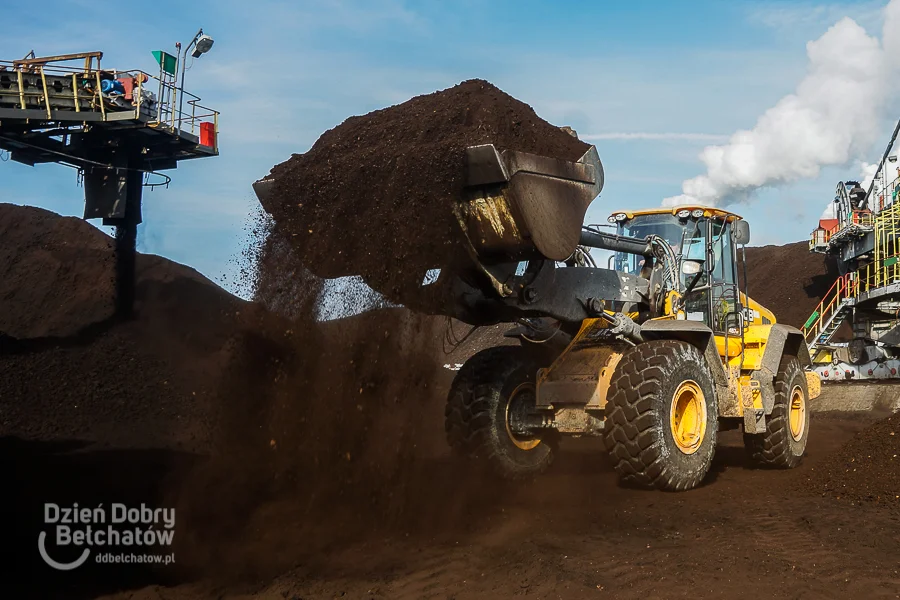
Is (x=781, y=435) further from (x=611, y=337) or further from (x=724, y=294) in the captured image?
(x=611, y=337)

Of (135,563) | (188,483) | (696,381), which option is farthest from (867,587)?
(188,483)

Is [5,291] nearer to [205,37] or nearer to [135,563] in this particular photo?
[205,37]

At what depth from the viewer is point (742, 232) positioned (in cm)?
894

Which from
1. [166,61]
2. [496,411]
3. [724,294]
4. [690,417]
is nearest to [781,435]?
[724,294]

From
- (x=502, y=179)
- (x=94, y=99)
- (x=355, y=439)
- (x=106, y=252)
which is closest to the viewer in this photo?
(x=502, y=179)

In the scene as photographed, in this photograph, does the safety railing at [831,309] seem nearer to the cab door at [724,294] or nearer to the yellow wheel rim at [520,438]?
the cab door at [724,294]

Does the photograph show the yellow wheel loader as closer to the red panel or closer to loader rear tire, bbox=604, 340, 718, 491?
loader rear tire, bbox=604, 340, 718, 491

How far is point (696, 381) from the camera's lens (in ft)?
24.0

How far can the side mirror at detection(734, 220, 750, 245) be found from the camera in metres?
8.92

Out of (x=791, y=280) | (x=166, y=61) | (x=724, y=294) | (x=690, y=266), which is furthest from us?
(x=791, y=280)

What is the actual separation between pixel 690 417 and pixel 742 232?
256 centimetres

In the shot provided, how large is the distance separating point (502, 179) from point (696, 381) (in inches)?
116

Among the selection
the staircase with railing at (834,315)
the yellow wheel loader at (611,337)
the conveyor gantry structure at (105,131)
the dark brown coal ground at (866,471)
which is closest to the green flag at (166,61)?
the conveyor gantry structure at (105,131)

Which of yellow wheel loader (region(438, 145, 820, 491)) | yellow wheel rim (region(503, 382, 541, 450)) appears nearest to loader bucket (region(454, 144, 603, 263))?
yellow wheel loader (region(438, 145, 820, 491))
